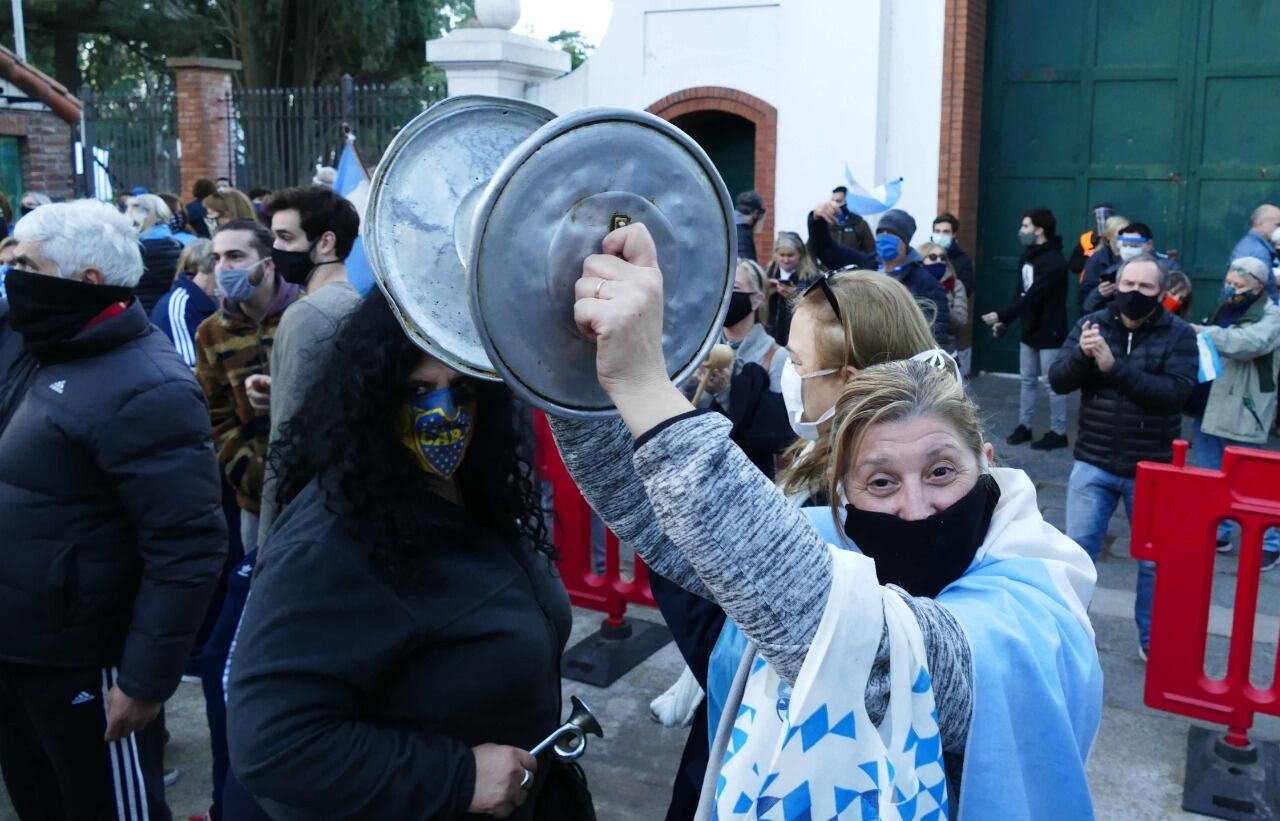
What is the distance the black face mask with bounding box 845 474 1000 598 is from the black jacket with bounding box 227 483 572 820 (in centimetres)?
73

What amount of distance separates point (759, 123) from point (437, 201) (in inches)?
426

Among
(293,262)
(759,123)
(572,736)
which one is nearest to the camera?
(572,736)

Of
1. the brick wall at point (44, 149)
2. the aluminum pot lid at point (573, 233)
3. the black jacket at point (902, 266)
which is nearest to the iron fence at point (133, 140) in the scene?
the brick wall at point (44, 149)

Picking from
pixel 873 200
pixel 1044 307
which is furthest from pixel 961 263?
pixel 873 200

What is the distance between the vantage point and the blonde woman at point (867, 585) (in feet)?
4.27

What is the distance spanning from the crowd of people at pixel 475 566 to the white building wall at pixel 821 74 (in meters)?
7.71

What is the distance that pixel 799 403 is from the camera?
3.12 meters

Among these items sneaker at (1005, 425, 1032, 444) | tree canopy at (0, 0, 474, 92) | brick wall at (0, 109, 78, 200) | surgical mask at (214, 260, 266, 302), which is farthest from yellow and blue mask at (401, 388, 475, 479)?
tree canopy at (0, 0, 474, 92)

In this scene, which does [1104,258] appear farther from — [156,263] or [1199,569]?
[156,263]

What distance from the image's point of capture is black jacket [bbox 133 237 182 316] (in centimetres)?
730

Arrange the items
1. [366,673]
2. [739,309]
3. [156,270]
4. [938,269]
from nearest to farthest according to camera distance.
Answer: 1. [366,673]
2. [739,309]
3. [156,270]
4. [938,269]

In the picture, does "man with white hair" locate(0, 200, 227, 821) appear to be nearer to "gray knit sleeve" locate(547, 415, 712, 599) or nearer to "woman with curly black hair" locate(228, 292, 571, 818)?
"woman with curly black hair" locate(228, 292, 571, 818)

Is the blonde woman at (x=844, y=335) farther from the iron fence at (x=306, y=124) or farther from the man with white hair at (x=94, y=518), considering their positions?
the iron fence at (x=306, y=124)

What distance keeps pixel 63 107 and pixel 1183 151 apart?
48.9 feet
